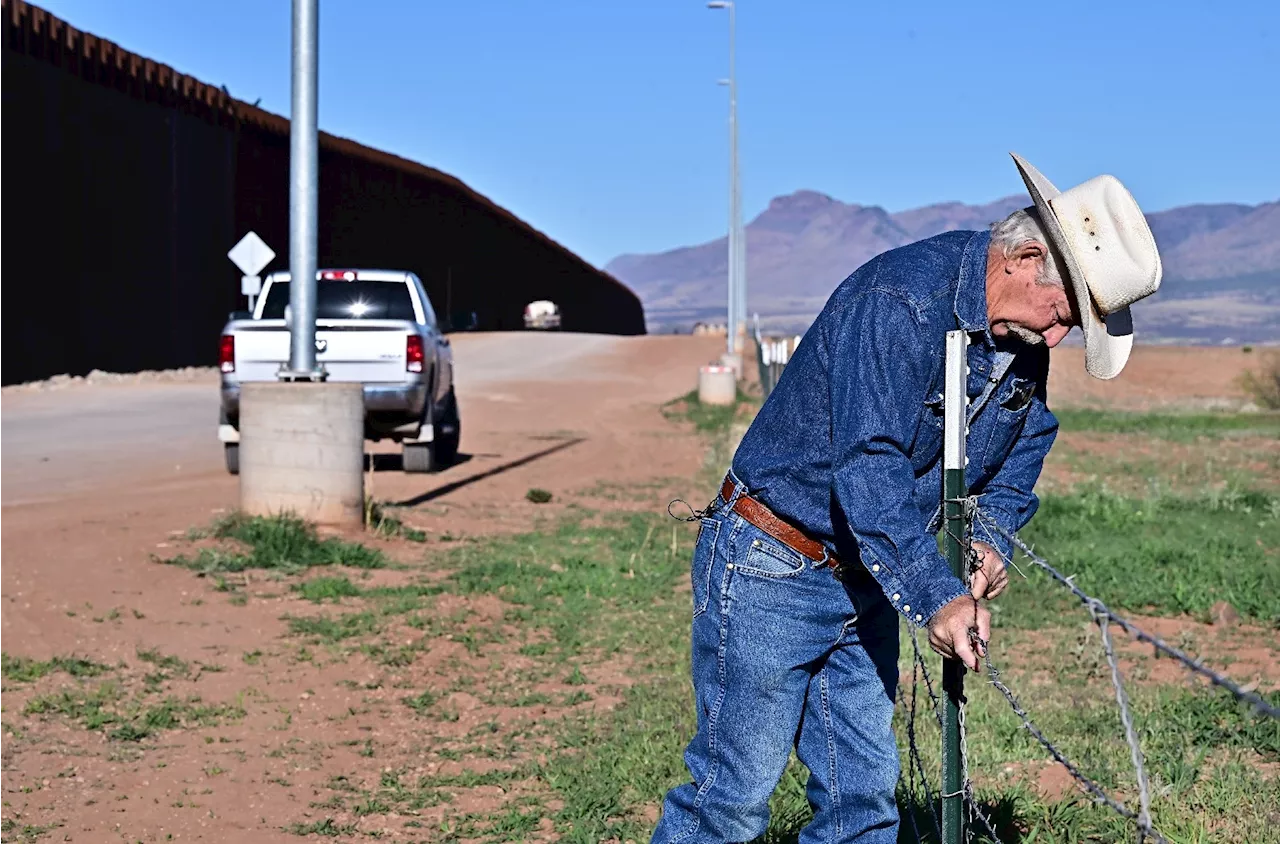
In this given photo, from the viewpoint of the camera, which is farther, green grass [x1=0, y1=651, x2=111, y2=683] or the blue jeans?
green grass [x1=0, y1=651, x2=111, y2=683]

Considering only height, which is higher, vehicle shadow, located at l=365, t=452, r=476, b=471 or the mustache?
the mustache

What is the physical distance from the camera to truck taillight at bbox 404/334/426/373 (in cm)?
1574

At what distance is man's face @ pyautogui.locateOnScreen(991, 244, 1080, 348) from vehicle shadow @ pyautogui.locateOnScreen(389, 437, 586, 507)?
10.2 metres

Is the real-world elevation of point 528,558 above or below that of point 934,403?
below

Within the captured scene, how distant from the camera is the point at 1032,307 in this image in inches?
138

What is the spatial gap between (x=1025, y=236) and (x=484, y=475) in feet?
43.9

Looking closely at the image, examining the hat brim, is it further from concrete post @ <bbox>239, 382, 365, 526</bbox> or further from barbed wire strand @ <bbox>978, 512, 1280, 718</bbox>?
concrete post @ <bbox>239, 382, 365, 526</bbox>

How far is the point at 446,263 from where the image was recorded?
57.7m

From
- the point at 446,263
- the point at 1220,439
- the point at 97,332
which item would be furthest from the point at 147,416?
the point at 446,263

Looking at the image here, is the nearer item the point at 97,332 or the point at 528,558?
the point at 528,558

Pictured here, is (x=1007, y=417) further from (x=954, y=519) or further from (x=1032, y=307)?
(x=1032, y=307)

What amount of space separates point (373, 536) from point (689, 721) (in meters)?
4.99

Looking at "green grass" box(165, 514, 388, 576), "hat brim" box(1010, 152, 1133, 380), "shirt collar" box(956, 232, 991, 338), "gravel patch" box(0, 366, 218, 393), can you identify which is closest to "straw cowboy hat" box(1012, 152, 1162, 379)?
"hat brim" box(1010, 152, 1133, 380)

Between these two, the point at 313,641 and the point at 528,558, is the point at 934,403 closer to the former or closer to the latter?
the point at 313,641
